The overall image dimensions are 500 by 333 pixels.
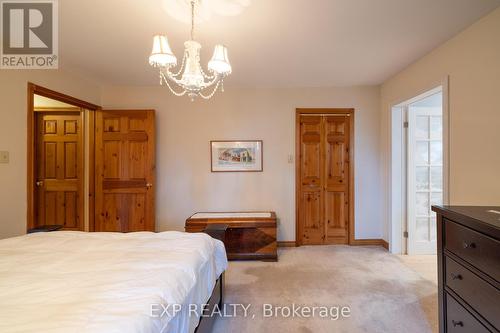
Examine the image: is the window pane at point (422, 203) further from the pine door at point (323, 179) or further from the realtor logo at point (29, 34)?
the realtor logo at point (29, 34)

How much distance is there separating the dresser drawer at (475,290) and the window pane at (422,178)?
2.32m

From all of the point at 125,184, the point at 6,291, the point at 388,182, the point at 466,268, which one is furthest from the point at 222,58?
the point at 388,182

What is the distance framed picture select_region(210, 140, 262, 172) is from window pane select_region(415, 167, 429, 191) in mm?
2228

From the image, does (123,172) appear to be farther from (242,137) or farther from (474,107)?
(474,107)

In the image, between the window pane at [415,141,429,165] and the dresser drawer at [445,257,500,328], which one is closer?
the dresser drawer at [445,257,500,328]

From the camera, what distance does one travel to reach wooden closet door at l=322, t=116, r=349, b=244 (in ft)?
12.7

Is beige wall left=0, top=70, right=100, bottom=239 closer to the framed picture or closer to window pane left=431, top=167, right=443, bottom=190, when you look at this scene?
the framed picture

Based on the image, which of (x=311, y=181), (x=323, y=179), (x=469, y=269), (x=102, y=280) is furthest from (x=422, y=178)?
(x=102, y=280)

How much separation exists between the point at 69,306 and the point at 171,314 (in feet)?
1.25

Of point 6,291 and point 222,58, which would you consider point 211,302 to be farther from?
point 222,58

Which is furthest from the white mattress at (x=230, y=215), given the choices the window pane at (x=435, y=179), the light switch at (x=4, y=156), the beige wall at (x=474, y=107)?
the window pane at (x=435, y=179)

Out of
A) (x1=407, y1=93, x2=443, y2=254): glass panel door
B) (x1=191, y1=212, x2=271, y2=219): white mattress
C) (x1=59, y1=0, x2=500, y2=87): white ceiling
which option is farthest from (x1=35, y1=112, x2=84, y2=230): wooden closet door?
(x1=407, y1=93, x2=443, y2=254): glass panel door

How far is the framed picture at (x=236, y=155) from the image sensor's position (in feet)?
12.7

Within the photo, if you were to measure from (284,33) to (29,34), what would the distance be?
227 centimetres
